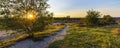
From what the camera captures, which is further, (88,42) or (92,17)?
(92,17)

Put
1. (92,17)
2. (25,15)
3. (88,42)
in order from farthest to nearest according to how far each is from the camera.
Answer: (92,17) → (25,15) → (88,42)

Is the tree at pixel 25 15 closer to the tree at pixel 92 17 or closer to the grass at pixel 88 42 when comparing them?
the grass at pixel 88 42

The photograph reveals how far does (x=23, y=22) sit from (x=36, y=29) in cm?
308

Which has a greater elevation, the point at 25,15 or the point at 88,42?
the point at 25,15

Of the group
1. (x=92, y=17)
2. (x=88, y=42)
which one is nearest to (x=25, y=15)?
(x=88, y=42)

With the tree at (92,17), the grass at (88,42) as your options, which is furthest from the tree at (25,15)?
the tree at (92,17)

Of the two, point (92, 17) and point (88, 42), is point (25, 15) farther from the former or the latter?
point (92, 17)

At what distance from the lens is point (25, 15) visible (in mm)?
39125

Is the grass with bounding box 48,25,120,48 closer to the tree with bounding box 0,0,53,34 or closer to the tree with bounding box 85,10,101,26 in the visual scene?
the tree with bounding box 0,0,53,34

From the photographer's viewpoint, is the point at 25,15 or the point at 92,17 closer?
the point at 25,15

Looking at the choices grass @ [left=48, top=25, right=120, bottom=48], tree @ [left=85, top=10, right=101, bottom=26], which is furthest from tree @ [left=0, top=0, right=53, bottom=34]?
tree @ [left=85, top=10, right=101, bottom=26]

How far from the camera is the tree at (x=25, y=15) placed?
123 ft

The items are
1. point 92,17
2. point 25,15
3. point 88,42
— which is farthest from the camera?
point 92,17

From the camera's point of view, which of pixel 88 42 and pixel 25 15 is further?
pixel 25 15
